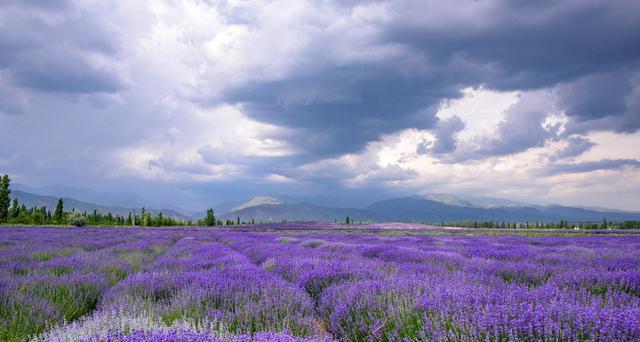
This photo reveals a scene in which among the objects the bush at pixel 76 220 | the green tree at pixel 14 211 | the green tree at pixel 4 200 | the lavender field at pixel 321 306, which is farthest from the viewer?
the green tree at pixel 14 211

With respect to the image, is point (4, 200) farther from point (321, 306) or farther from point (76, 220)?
point (321, 306)

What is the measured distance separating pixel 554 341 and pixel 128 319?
3298mm

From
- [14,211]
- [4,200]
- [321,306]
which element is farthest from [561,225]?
[14,211]

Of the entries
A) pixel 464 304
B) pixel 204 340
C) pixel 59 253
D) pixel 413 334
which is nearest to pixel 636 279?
pixel 464 304

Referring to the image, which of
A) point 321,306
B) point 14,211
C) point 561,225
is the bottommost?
point 561,225

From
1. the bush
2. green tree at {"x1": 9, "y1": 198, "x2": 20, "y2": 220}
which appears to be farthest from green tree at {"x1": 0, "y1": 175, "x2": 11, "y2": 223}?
the bush

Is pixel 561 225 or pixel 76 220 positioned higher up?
pixel 76 220

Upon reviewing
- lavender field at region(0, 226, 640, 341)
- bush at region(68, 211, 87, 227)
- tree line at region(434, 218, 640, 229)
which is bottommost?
tree line at region(434, 218, 640, 229)

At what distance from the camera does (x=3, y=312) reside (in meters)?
3.63

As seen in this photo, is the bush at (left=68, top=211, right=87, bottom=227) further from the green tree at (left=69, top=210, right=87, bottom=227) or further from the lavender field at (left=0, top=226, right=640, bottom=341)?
the lavender field at (left=0, top=226, right=640, bottom=341)

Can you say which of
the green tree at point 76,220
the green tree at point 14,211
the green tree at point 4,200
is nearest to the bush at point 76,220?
the green tree at point 76,220

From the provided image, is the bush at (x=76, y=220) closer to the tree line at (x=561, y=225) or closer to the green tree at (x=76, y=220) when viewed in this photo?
the green tree at (x=76, y=220)

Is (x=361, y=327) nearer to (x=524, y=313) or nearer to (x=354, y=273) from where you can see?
(x=524, y=313)

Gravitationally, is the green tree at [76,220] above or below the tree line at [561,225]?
above
